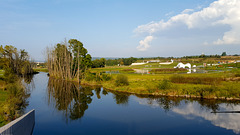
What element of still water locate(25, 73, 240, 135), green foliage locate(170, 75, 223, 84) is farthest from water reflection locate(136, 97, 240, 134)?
green foliage locate(170, 75, 223, 84)

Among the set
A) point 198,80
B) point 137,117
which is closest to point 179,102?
point 137,117

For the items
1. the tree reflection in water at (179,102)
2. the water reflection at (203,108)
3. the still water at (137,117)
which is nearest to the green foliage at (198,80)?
the tree reflection in water at (179,102)

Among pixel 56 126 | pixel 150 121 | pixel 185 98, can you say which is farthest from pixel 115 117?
pixel 185 98

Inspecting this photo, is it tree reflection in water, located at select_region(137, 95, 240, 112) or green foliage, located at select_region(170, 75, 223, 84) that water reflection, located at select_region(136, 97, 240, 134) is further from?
green foliage, located at select_region(170, 75, 223, 84)

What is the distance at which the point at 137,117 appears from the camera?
63.9ft

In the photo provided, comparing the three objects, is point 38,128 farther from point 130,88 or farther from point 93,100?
point 130,88

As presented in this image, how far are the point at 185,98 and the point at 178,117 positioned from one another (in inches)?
354

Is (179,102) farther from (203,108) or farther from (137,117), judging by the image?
(137,117)

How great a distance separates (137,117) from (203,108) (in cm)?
1036

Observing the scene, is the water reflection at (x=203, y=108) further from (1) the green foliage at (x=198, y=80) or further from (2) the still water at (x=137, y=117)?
(1) the green foliage at (x=198, y=80)

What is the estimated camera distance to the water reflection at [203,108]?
704 inches

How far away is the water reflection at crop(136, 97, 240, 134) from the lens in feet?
58.6

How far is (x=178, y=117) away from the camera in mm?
19406

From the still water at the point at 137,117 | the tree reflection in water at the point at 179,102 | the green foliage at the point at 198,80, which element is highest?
the green foliage at the point at 198,80
